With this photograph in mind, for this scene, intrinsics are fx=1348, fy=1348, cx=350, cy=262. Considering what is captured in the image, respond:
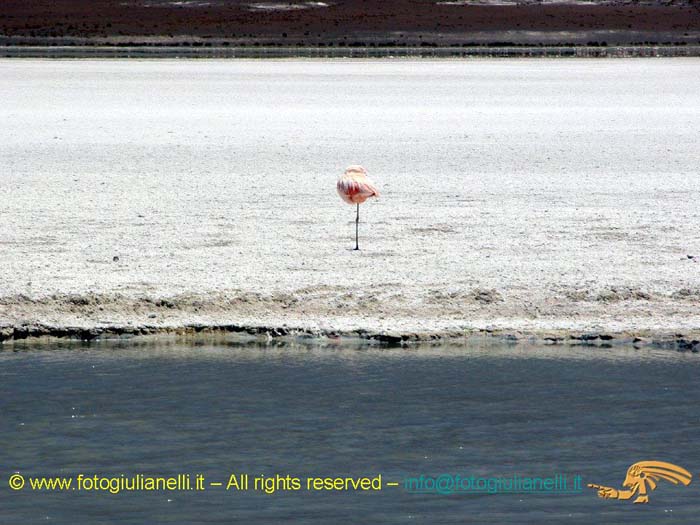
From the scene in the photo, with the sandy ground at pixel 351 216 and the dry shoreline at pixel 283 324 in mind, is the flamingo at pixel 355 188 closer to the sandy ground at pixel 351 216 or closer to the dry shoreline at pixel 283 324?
the sandy ground at pixel 351 216

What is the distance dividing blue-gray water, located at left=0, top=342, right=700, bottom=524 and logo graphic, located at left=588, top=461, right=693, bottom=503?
0.05 metres

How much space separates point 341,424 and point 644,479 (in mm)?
1395

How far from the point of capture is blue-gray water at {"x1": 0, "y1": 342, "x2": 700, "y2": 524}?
17.1 feet

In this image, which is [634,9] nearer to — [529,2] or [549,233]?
[529,2]

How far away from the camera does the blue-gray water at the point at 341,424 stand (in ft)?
17.1

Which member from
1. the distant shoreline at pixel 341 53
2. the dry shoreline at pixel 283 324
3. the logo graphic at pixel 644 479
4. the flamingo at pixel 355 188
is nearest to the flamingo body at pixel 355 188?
the flamingo at pixel 355 188

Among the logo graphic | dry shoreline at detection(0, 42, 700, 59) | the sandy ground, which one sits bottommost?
the logo graphic

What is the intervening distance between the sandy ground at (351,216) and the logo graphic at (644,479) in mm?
2107

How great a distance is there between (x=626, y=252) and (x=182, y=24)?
204 feet

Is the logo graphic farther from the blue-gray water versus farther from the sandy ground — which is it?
the sandy ground

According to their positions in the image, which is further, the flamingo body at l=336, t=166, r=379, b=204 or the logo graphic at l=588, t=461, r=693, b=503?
the flamingo body at l=336, t=166, r=379, b=204

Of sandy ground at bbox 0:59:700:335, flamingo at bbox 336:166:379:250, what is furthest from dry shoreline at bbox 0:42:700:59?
flamingo at bbox 336:166:379:250

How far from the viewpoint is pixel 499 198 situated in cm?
1174

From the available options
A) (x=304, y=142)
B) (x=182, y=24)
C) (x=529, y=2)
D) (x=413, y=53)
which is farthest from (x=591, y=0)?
(x=304, y=142)
